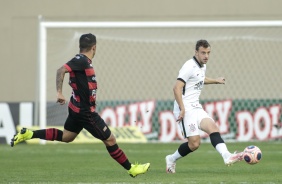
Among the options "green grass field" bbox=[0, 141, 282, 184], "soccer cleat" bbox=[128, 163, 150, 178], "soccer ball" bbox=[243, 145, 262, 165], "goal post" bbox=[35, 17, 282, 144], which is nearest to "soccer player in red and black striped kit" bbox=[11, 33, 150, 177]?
"soccer cleat" bbox=[128, 163, 150, 178]

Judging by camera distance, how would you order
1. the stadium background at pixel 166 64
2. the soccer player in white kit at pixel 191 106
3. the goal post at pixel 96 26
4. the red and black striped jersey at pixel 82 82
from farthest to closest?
the stadium background at pixel 166 64, the goal post at pixel 96 26, the soccer player in white kit at pixel 191 106, the red and black striped jersey at pixel 82 82

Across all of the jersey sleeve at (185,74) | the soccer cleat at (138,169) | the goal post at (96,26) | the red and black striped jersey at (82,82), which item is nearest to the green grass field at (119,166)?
the soccer cleat at (138,169)

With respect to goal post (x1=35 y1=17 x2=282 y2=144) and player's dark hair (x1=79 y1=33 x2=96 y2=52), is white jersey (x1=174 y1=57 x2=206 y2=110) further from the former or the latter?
goal post (x1=35 y1=17 x2=282 y2=144)

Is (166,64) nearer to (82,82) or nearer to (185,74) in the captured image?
(185,74)

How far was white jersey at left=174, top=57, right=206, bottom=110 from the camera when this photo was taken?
12344 mm

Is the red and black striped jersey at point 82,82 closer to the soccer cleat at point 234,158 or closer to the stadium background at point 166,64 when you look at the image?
the soccer cleat at point 234,158

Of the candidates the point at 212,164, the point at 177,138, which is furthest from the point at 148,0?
the point at 212,164

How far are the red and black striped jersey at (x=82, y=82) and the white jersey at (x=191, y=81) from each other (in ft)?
5.87

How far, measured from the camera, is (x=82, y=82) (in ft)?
36.0

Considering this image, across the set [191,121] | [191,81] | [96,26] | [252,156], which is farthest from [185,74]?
[96,26]

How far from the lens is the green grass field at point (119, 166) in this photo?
11.2 meters

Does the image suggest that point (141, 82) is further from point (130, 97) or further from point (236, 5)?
point (236, 5)

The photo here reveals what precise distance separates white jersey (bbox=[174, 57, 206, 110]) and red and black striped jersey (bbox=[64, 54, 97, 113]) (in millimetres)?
1788

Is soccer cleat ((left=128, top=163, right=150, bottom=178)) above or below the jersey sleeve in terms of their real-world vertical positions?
below
